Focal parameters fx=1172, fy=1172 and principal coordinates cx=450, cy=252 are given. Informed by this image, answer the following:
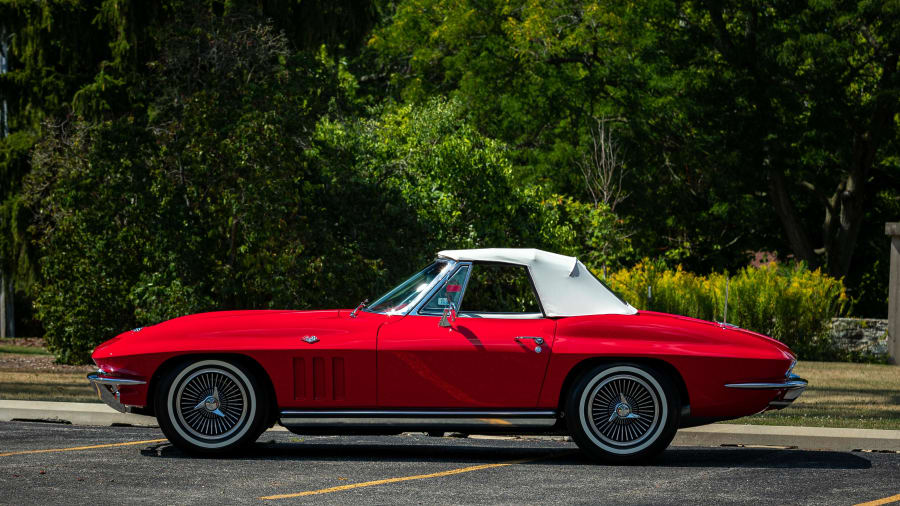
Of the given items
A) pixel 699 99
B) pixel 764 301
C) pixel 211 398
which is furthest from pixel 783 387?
pixel 699 99

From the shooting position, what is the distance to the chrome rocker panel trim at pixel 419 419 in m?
8.48

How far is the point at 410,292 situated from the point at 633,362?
5.72 ft

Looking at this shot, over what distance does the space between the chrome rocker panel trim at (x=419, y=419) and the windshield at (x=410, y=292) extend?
2.63ft

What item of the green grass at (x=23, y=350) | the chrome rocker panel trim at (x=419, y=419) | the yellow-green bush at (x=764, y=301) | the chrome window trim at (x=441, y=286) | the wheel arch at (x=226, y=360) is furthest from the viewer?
the green grass at (x=23, y=350)

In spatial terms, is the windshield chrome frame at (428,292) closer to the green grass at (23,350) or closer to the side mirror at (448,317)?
the side mirror at (448,317)

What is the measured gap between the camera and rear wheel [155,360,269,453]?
336 inches

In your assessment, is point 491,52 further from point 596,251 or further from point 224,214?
point 224,214

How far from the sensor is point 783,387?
8.57 meters

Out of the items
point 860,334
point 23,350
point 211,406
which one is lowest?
point 23,350

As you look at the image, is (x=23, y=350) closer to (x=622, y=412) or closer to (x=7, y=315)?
(x=7, y=315)

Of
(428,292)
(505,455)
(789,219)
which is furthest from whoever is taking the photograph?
(789,219)

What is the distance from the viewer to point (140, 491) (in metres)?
7.36

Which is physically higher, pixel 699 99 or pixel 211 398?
pixel 699 99

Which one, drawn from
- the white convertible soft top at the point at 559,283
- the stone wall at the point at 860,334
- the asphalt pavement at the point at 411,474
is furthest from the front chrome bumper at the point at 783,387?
the stone wall at the point at 860,334
